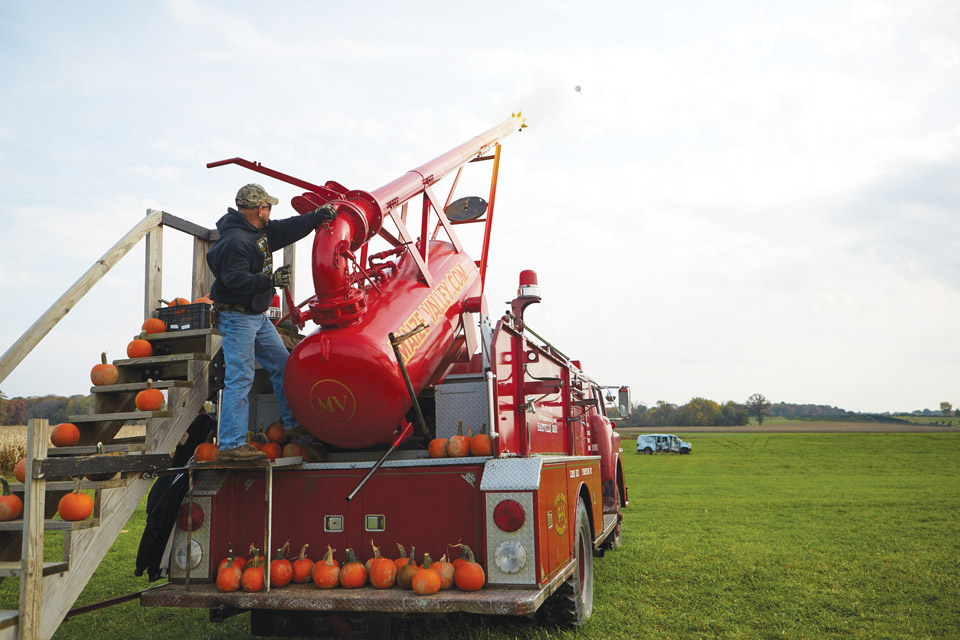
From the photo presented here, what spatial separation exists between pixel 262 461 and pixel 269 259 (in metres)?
1.56

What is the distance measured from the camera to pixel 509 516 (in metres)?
4.45

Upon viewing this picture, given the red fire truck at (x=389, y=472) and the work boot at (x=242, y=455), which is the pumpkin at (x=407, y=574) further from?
the work boot at (x=242, y=455)

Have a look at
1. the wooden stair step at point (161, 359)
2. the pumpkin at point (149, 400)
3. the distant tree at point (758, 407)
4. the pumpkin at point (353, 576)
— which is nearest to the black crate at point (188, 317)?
the wooden stair step at point (161, 359)

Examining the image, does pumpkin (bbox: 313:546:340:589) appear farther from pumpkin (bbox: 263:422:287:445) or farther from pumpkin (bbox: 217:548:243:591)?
pumpkin (bbox: 263:422:287:445)

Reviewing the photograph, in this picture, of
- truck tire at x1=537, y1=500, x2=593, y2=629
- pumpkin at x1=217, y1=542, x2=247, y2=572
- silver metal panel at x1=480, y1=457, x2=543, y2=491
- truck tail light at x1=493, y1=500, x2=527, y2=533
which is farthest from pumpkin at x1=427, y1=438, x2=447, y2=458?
pumpkin at x1=217, y1=542, x2=247, y2=572

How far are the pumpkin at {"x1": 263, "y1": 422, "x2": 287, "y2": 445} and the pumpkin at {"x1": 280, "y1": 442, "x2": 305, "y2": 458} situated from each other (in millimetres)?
304

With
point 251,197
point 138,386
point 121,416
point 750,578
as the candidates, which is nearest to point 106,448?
point 121,416

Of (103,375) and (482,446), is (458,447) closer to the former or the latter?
(482,446)

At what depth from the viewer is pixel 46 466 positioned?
3854 mm

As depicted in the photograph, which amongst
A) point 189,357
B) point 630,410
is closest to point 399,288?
point 189,357

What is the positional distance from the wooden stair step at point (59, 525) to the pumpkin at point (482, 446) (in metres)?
2.50

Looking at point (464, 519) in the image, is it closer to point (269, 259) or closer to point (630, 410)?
point (269, 259)

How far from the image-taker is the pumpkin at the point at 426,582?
4.23 metres

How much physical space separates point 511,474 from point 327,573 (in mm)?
1397
